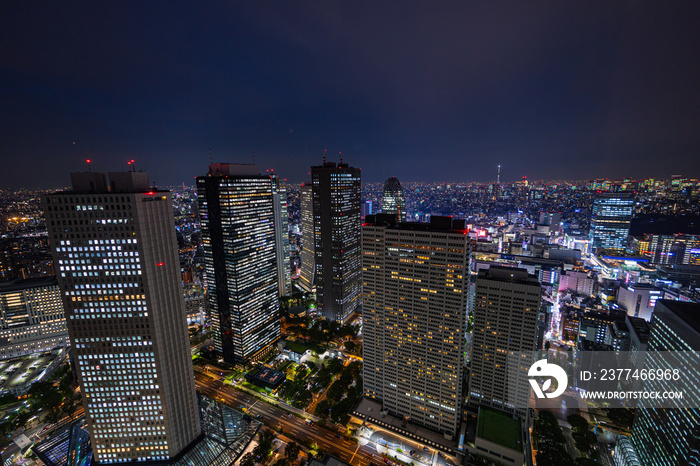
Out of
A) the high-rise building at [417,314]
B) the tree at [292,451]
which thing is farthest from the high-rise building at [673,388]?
the tree at [292,451]

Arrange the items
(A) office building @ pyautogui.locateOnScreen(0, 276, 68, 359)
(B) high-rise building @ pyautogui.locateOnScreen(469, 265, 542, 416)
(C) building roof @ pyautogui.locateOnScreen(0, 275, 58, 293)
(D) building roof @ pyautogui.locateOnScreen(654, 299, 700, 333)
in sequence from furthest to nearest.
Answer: (C) building roof @ pyautogui.locateOnScreen(0, 275, 58, 293), (A) office building @ pyautogui.locateOnScreen(0, 276, 68, 359), (B) high-rise building @ pyautogui.locateOnScreen(469, 265, 542, 416), (D) building roof @ pyautogui.locateOnScreen(654, 299, 700, 333)

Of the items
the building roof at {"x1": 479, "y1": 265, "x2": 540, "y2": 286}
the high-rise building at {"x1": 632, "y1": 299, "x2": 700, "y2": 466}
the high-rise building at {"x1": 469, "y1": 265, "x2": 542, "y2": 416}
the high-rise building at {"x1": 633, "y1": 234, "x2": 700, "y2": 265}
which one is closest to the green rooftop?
the high-rise building at {"x1": 469, "y1": 265, "x2": 542, "y2": 416}

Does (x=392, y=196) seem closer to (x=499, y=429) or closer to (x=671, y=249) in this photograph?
(x=499, y=429)

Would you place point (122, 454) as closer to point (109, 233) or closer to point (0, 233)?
point (109, 233)

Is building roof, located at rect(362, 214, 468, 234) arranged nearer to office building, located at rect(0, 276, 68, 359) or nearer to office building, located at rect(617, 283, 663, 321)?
office building, located at rect(617, 283, 663, 321)

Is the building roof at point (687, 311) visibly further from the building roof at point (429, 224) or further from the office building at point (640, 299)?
the office building at point (640, 299)

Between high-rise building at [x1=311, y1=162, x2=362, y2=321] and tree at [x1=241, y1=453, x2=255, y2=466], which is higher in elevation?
high-rise building at [x1=311, y1=162, x2=362, y2=321]
